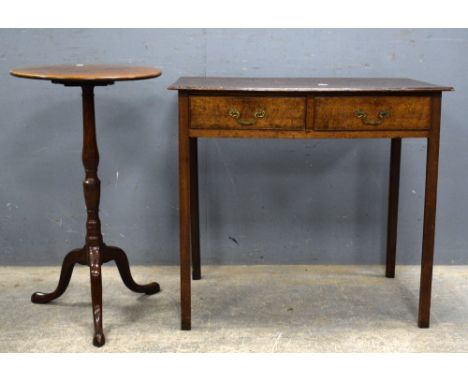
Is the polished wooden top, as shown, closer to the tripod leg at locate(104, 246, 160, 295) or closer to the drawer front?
the drawer front

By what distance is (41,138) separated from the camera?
11.6 ft

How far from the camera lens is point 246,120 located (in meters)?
2.69

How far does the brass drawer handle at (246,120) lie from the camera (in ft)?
8.78

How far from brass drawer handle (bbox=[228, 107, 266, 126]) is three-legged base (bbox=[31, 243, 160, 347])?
859mm

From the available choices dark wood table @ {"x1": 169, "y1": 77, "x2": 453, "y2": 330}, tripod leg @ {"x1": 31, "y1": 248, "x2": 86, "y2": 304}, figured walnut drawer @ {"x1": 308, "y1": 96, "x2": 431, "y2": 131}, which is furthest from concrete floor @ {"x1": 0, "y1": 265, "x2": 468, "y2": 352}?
figured walnut drawer @ {"x1": 308, "y1": 96, "x2": 431, "y2": 131}

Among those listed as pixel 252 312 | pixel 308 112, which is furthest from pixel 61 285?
pixel 308 112

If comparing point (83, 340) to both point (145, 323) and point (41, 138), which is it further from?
point (41, 138)

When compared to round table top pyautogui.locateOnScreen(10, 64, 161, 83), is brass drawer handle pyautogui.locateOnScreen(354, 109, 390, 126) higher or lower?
lower

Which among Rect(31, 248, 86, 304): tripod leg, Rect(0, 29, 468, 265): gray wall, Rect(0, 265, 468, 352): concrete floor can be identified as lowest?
Rect(0, 265, 468, 352): concrete floor

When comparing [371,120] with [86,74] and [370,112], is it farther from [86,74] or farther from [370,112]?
[86,74]

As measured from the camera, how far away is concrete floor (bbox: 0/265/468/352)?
276 cm

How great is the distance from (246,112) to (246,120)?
3 cm

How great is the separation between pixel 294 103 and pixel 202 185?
1.03 metres

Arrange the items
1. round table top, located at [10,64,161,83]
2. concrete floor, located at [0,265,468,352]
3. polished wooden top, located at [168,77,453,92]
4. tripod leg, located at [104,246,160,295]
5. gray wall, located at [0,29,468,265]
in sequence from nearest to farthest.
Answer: round table top, located at [10,64,161,83] < polished wooden top, located at [168,77,453,92] < concrete floor, located at [0,265,468,352] < tripod leg, located at [104,246,160,295] < gray wall, located at [0,29,468,265]
